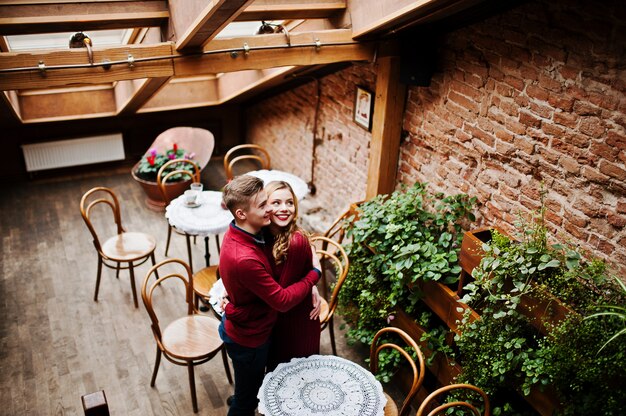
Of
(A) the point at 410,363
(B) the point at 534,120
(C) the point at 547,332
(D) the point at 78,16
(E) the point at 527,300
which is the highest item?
(D) the point at 78,16

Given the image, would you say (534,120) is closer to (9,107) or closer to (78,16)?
(78,16)

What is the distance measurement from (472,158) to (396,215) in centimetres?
66

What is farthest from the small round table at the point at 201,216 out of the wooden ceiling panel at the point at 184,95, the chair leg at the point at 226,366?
the wooden ceiling panel at the point at 184,95

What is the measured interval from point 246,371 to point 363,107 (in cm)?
260

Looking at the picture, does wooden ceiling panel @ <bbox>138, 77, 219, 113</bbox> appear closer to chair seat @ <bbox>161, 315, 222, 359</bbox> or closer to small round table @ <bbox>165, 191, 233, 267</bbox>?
small round table @ <bbox>165, 191, 233, 267</bbox>

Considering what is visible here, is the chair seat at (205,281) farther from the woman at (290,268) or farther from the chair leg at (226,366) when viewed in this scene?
the woman at (290,268)

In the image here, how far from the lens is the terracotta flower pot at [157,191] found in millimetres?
5457

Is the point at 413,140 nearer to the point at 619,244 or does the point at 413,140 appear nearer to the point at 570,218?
the point at 570,218

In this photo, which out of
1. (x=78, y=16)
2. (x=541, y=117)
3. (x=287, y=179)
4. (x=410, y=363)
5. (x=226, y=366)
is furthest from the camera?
(x=287, y=179)

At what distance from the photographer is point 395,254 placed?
3.31 m

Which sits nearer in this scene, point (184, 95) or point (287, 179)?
point (287, 179)

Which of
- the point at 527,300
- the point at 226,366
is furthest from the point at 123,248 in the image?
the point at 527,300

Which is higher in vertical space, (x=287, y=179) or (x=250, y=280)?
(x=250, y=280)

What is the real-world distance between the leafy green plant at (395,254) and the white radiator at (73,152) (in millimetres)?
3989
